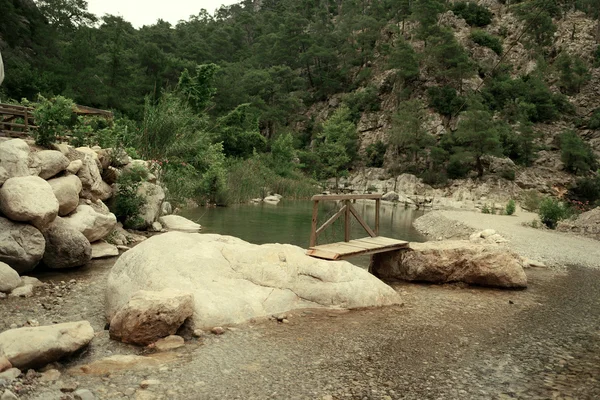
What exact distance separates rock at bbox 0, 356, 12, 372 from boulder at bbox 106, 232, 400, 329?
6.08ft

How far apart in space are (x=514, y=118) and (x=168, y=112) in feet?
126

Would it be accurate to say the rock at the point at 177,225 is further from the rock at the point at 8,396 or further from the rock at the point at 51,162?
the rock at the point at 8,396

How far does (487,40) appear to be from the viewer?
56.1m

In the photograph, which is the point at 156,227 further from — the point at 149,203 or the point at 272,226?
the point at 272,226

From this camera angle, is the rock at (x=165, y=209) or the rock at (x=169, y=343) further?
the rock at (x=165, y=209)

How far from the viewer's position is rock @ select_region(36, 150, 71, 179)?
9391 mm

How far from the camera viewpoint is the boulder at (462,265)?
9234mm

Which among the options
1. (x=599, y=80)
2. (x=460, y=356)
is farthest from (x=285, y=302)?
(x=599, y=80)

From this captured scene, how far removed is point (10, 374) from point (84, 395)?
735mm

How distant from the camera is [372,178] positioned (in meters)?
47.3

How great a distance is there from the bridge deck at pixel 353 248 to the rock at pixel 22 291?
4381 millimetres

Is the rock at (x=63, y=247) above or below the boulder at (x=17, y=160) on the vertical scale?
below

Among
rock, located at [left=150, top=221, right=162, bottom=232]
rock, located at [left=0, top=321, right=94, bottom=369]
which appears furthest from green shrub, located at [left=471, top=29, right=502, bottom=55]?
rock, located at [left=0, top=321, right=94, bottom=369]

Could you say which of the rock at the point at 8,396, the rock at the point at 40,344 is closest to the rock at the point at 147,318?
the rock at the point at 40,344
